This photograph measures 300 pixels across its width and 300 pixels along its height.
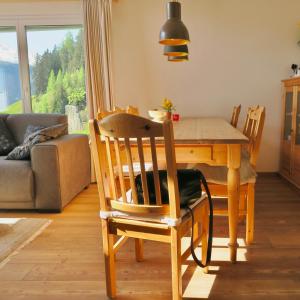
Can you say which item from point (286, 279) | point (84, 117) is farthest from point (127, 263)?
point (84, 117)

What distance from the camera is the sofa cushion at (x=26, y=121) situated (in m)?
3.57

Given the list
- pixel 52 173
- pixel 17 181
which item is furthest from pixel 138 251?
pixel 17 181

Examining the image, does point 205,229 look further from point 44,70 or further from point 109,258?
point 44,70

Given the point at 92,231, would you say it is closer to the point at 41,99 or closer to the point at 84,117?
the point at 84,117

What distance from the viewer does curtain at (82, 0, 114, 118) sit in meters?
3.84

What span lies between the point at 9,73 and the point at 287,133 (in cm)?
354

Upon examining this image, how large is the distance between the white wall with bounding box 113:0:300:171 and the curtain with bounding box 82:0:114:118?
0.28 meters

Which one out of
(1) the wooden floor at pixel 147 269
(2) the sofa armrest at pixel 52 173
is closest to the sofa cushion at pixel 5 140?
(2) the sofa armrest at pixel 52 173

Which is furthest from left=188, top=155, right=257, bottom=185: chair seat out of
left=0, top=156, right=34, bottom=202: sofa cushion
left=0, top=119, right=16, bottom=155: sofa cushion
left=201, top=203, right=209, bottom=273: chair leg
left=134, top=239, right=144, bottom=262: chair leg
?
left=0, top=119, right=16, bottom=155: sofa cushion

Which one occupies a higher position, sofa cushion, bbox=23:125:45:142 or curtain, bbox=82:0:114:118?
curtain, bbox=82:0:114:118

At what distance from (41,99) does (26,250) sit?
8.13 ft

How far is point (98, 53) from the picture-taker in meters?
3.90

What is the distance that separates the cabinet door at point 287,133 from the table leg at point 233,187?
2.07 meters

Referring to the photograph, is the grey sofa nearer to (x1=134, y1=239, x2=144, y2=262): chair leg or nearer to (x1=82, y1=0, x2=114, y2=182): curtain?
(x1=82, y1=0, x2=114, y2=182): curtain
